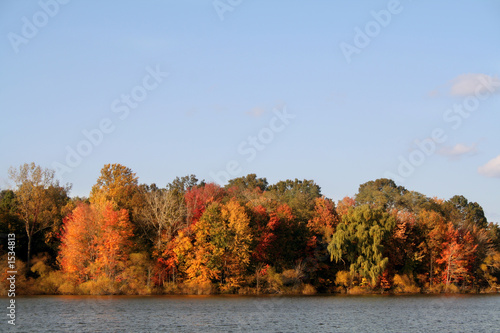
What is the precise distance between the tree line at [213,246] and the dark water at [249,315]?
19.0 ft

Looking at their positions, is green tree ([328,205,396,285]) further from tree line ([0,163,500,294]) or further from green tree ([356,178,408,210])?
green tree ([356,178,408,210])

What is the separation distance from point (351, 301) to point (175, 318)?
2328 centimetres

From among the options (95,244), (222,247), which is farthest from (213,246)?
(95,244)

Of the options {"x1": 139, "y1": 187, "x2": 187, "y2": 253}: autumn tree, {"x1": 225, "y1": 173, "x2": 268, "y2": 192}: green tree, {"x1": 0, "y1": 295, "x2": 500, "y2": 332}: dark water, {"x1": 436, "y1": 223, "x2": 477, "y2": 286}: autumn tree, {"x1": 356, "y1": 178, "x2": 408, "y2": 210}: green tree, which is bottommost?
{"x1": 0, "y1": 295, "x2": 500, "y2": 332}: dark water

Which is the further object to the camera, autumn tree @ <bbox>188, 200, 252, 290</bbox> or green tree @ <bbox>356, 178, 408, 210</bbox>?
green tree @ <bbox>356, 178, 408, 210</bbox>

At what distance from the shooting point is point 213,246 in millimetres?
63469

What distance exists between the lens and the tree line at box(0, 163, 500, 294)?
201 feet

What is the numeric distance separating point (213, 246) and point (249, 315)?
70.6ft

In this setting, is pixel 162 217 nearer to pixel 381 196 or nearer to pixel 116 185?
pixel 116 185

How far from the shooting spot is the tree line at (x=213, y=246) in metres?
61.4

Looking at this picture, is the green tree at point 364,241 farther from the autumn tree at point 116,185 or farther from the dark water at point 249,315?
the autumn tree at point 116,185

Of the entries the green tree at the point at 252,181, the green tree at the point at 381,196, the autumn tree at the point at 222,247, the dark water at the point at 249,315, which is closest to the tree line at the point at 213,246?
the autumn tree at the point at 222,247

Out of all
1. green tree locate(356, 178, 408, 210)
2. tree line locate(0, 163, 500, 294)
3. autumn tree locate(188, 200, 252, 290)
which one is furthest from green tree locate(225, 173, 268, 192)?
autumn tree locate(188, 200, 252, 290)

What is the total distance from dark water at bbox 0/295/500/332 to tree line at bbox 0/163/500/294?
19.0 ft
